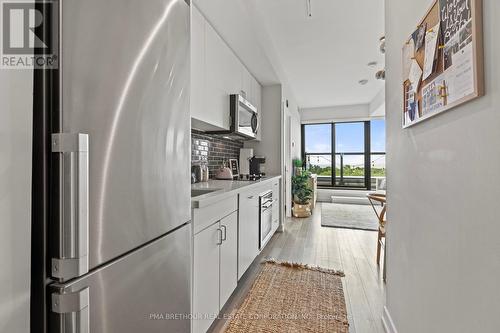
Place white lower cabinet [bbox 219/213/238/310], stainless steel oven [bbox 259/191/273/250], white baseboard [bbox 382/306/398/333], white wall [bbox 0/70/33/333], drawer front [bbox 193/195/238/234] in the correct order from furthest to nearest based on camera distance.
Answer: stainless steel oven [bbox 259/191/273/250]
white lower cabinet [bbox 219/213/238/310]
white baseboard [bbox 382/306/398/333]
drawer front [bbox 193/195/238/234]
white wall [bbox 0/70/33/333]

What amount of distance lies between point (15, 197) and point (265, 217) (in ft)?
8.54

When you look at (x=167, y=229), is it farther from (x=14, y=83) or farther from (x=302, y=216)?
(x=302, y=216)

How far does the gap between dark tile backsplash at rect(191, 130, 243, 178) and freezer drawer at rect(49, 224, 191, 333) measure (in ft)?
5.06

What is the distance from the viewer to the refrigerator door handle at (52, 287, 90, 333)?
0.61 metres

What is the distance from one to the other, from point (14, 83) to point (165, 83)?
0.54 metres

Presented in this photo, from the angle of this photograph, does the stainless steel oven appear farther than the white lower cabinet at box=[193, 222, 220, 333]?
Yes

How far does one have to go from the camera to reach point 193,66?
190 cm

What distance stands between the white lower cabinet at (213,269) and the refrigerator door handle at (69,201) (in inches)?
29.8

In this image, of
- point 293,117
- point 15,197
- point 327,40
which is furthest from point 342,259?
point 293,117

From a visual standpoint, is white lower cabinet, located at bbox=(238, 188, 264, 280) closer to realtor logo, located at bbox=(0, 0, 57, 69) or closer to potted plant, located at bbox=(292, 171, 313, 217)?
realtor logo, located at bbox=(0, 0, 57, 69)

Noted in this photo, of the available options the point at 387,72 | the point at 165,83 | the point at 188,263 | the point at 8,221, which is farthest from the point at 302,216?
the point at 8,221

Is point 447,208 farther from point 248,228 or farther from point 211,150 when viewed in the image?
point 211,150

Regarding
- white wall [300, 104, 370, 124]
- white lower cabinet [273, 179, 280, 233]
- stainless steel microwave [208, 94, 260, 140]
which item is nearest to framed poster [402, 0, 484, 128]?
stainless steel microwave [208, 94, 260, 140]

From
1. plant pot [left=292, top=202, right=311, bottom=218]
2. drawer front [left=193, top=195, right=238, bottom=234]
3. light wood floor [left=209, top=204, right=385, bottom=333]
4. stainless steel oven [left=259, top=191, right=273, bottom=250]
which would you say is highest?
drawer front [left=193, top=195, right=238, bottom=234]
